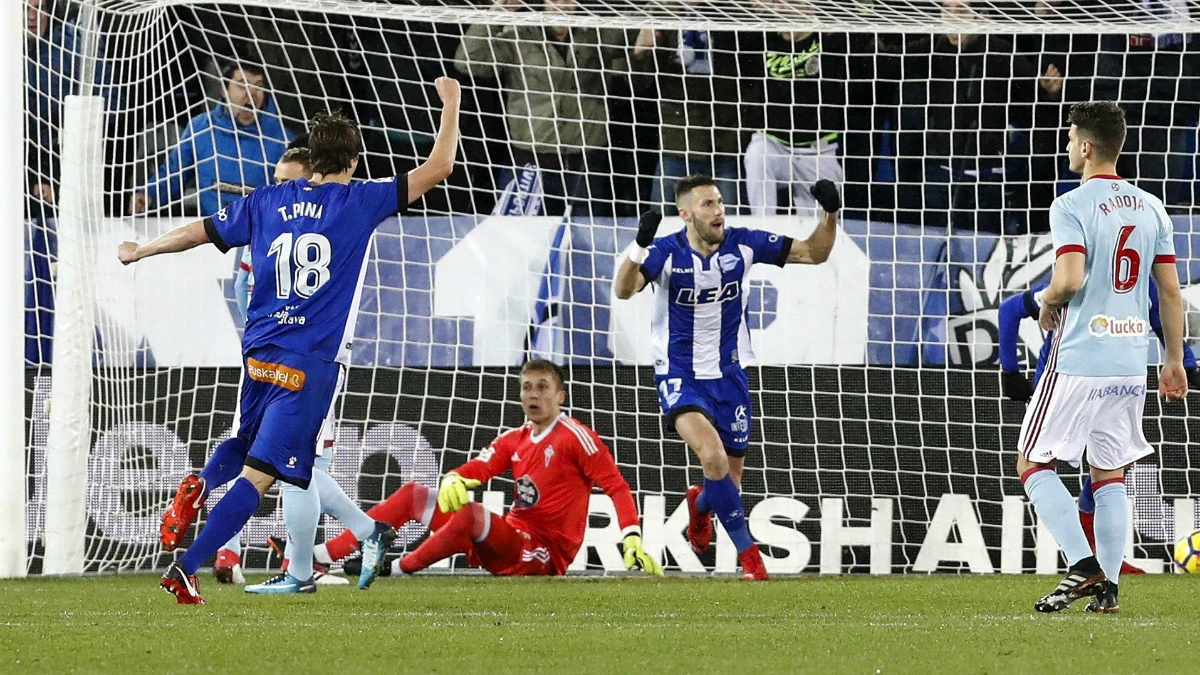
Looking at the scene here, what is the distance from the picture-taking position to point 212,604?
5680 mm

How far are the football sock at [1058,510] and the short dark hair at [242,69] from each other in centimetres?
533

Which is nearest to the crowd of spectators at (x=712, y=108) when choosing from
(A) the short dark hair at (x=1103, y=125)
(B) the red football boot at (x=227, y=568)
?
(B) the red football boot at (x=227, y=568)

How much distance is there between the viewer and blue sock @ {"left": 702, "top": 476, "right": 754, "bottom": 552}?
7.59 meters

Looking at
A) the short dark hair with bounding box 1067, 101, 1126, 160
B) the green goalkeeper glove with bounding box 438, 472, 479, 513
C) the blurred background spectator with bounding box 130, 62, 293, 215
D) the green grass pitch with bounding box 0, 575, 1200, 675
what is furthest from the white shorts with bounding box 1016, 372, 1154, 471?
the blurred background spectator with bounding box 130, 62, 293, 215

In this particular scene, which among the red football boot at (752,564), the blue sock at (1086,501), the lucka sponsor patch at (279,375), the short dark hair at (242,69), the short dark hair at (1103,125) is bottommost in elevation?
the red football boot at (752,564)

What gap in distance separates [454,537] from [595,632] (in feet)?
9.59

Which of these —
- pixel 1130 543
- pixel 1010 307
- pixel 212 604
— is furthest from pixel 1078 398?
pixel 1130 543

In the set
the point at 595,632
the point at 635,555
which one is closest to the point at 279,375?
the point at 595,632

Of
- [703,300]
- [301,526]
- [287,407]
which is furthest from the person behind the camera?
[703,300]

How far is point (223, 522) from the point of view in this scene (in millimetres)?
5266

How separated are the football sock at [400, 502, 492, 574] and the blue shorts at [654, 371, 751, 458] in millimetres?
958

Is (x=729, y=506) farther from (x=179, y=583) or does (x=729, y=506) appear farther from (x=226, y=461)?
(x=179, y=583)

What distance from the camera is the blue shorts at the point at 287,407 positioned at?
534 cm

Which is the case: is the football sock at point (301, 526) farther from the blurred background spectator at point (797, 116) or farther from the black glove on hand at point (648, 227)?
the blurred background spectator at point (797, 116)
